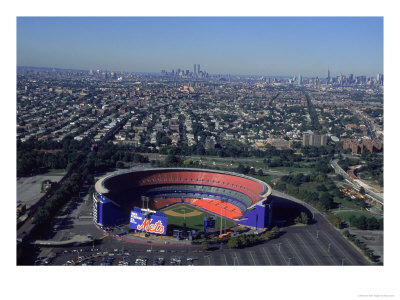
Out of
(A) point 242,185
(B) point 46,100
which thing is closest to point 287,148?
(A) point 242,185

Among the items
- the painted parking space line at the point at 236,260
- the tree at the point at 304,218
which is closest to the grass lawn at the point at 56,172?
the painted parking space line at the point at 236,260

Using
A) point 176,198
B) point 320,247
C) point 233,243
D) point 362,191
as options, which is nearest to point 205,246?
point 233,243

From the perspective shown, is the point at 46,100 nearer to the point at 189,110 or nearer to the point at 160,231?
the point at 189,110

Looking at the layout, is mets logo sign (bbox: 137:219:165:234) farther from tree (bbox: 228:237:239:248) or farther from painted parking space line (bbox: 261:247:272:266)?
painted parking space line (bbox: 261:247:272:266)

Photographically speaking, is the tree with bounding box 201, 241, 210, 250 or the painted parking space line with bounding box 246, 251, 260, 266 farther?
the tree with bounding box 201, 241, 210, 250

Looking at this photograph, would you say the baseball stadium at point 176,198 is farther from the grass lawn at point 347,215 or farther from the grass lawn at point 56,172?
the grass lawn at point 56,172

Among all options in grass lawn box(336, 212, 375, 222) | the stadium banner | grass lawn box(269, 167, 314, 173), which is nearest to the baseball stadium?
the stadium banner

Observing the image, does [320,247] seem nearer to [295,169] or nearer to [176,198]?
[176,198]
